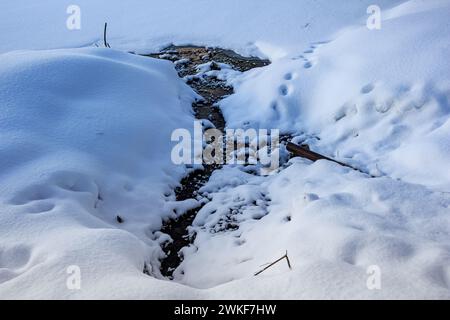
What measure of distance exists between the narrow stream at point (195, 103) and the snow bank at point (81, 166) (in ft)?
0.56

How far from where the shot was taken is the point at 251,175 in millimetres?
4906

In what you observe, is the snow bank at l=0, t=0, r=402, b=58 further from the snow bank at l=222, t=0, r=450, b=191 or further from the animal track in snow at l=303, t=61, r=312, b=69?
the snow bank at l=222, t=0, r=450, b=191

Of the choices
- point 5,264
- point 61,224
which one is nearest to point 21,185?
point 61,224

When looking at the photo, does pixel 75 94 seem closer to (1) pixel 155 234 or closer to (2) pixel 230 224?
(1) pixel 155 234

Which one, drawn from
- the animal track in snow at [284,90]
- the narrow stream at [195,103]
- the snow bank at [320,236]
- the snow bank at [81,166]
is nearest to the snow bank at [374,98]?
the animal track in snow at [284,90]

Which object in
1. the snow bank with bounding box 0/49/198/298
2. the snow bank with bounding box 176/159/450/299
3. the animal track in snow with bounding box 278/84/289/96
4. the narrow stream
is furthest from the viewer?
the animal track in snow with bounding box 278/84/289/96

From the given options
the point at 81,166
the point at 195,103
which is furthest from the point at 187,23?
the point at 81,166

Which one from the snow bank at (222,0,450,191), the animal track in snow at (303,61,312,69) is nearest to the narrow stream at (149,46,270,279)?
the snow bank at (222,0,450,191)

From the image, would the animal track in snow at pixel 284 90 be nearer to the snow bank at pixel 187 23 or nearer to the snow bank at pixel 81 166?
the snow bank at pixel 81 166

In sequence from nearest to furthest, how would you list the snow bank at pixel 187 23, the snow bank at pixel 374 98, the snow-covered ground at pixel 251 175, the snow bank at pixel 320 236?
the snow bank at pixel 320 236 < the snow-covered ground at pixel 251 175 < the snow bank at pixel 374 98 < the snow bank at pixel 187 23

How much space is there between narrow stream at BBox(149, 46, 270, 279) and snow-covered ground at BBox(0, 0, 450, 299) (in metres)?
0.14

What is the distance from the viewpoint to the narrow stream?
12.7 ft

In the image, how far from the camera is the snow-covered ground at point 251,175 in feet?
8.08

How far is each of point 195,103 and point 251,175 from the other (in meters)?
2.49
